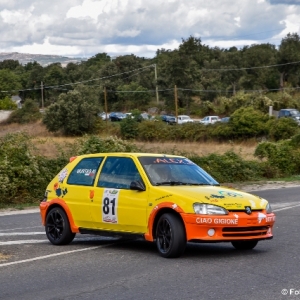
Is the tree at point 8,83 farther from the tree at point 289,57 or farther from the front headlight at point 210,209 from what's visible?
the front headlight at point 210,209

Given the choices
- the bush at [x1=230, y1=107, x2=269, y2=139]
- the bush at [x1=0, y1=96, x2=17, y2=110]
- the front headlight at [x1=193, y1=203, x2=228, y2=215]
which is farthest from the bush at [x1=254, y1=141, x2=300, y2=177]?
the bush at [x1=0, y1=96, x2=17, y2=110]

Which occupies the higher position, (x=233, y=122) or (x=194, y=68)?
(x=194, y=68)

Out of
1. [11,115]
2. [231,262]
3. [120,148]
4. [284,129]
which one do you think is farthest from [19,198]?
[11,115]

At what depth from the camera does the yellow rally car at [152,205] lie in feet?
33.8

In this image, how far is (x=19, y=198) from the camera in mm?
24688

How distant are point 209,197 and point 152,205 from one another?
3.01ft

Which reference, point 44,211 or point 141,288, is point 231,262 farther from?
point 44,211

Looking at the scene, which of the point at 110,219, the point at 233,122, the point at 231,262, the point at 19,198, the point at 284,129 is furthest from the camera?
the point at 233,122

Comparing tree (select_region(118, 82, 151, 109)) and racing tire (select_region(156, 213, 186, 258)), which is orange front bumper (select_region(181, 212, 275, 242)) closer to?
racing tire (select_region(156, 213, 186, 258))

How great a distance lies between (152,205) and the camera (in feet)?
35.6

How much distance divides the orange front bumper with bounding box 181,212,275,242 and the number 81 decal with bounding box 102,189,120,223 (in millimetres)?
1482

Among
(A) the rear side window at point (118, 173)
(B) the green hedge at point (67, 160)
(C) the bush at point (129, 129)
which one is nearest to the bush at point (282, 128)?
(C) the bush at point (129, 129)

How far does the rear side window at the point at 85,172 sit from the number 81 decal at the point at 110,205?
0.52m

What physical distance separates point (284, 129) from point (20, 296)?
5310 cm
